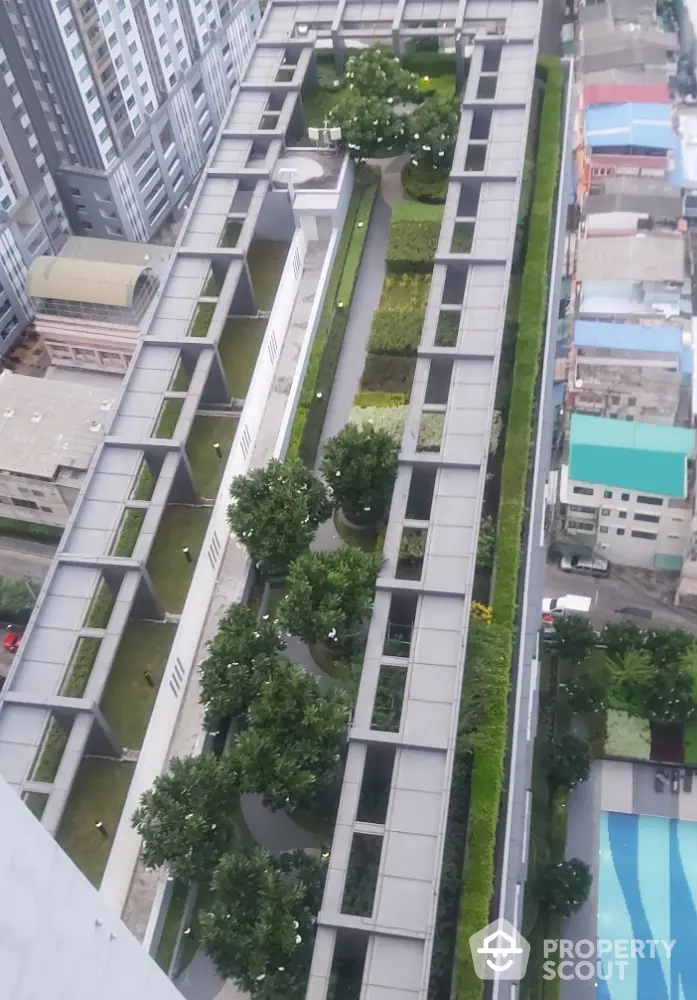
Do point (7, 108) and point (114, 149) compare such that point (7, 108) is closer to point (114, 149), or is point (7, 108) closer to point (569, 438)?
point (114, 149)

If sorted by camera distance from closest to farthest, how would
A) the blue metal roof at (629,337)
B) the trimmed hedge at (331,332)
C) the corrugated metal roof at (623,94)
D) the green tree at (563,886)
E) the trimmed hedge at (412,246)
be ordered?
1. the green tree at (563,886)
2. the trimmed hedge at (331,332)
3. the trimmed hedge at (412,246)
4. the blue metal roof at (629,337)
5. the corrugated metal roof at (623,94)

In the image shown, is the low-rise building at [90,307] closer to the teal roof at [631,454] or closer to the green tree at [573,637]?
the teal roof at [631,454]

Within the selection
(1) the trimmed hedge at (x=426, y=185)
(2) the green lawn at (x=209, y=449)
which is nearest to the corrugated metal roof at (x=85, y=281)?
(1) the trimmed hedge at (x=426, y=185)

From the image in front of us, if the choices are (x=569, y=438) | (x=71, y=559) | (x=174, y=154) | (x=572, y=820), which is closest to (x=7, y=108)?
(x=174, y=154)

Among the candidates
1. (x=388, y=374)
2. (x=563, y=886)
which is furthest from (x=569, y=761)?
(x=388, y=374)

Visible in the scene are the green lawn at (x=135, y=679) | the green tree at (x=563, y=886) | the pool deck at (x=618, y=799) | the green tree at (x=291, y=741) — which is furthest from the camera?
the pool deck at (x=618, y=799)
